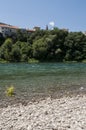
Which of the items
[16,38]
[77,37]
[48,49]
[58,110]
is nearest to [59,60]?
[48,49]

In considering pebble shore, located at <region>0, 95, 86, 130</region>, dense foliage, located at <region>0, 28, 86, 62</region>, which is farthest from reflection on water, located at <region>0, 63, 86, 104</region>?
dense foliage, located at <region>0, 28, 86, 62</region>

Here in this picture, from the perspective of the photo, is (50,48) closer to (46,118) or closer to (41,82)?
(41,82)

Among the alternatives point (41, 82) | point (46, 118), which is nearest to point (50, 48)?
point (41, 82)

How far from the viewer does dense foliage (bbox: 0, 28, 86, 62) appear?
13325 centimetres

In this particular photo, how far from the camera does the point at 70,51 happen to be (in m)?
145

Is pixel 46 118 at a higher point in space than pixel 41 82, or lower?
higher

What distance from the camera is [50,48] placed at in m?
142

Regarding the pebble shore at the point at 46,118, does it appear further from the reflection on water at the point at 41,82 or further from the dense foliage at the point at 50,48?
the dense foliage at the point at 50,48

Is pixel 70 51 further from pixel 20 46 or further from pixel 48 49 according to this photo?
pixel 20 46

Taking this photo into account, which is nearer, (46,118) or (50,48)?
(46,118)

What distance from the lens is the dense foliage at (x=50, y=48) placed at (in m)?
133

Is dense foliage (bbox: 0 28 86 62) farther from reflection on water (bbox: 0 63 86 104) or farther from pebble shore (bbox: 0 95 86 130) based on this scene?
pebble shore (bbox: 0 95 86 130)

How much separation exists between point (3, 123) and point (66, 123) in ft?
8.52

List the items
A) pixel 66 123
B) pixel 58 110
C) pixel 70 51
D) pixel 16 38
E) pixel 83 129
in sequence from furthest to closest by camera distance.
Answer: pixel 16 38
pixel 70 51
pixel 58 110
pixel 66 123
pixel 83 129
